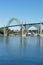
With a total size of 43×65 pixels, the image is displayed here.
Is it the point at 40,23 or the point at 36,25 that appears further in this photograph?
the point at 36,25

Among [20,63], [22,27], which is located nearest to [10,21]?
[22,27]

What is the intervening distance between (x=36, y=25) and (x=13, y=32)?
27.0 metres

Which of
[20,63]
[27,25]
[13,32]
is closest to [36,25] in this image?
[27,25]

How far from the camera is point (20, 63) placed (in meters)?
15.8

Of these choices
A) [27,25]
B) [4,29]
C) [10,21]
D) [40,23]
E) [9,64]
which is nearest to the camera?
[9,64]

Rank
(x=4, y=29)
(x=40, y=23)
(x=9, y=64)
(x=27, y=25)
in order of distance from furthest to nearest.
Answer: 1. (x=4, y=29)
2. (x=27, y=25)
3. (x=40, y=23)
4. (x=9, y=64)

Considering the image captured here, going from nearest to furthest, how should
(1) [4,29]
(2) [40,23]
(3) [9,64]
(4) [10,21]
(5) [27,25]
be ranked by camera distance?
(3) [9,64] < (2) [40,23] < (5) [27,25] < (1) [4,29] < (4) [10,21]

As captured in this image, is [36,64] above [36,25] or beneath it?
beneath

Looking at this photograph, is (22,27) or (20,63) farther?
(22,27)

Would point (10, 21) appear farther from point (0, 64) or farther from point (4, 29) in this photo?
point (0, 64)

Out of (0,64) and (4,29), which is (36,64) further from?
(4,29)

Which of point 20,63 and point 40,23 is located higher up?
point 40,23

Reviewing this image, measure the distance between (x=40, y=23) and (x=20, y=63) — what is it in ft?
257

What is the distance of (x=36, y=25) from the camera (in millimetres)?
101000
